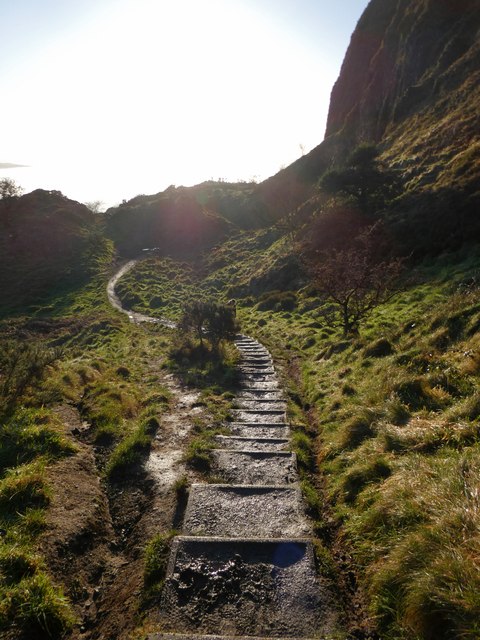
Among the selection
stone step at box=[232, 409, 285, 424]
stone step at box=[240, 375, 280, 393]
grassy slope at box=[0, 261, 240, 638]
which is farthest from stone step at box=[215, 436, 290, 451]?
stone step at box=[240, 375, 280, 393]

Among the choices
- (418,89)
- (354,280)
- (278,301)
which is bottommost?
(278,301)

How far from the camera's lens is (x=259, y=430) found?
10.9 meters

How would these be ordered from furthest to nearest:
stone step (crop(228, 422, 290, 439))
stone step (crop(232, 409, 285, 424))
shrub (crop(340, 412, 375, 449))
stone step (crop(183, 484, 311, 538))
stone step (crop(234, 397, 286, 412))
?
stone step (crop(234, 397, 286, 412)), stone step (crop(232, 409, 285, 424)), stone step (crop(228, 422, 290, 439)), shrub (crop(340, 412, 375, 449)), stone step (crop(183, 484, 311, 538))

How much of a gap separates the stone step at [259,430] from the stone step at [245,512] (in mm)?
2943

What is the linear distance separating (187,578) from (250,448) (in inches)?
181

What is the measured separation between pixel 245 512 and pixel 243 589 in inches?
69.2

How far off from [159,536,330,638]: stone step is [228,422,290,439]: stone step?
15.2 feet

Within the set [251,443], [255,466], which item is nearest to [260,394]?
[251,443]

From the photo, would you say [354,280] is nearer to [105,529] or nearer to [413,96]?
[105,529]

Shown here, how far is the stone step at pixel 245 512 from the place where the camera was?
637cm

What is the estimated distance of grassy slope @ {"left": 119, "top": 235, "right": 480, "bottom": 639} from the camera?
4160 millimetres

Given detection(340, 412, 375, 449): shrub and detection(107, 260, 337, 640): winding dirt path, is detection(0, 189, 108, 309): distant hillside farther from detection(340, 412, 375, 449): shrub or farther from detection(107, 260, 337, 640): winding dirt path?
detection(340, 412, 375, 449): shrub

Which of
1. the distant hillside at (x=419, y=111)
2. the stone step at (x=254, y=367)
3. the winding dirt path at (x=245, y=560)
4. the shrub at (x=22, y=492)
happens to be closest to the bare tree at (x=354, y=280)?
the stone step at (x=254, y=367)

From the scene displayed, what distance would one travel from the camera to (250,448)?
980 cm
